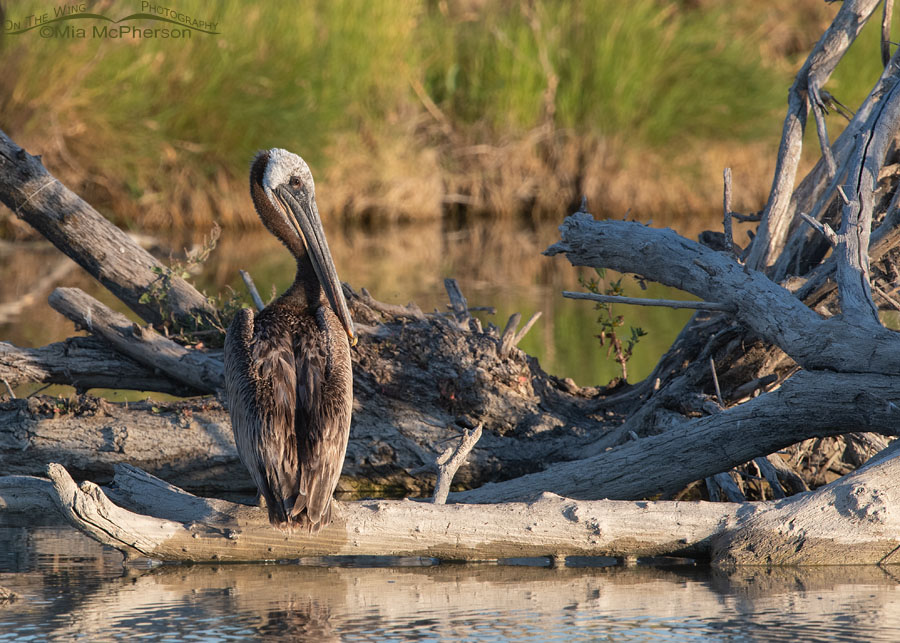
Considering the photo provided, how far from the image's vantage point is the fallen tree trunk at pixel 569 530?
179 inches

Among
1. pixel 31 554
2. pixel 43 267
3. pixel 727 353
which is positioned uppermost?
pixel 43 267

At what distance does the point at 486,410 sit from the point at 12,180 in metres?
2.83

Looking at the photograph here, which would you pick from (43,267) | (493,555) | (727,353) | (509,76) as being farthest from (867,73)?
(493,555)

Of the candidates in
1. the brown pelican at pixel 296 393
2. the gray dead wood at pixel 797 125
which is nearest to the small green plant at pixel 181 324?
the brown pelican at pixel 296 393

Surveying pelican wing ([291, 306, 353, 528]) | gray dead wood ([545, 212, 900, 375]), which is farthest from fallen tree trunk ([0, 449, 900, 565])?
gray dead wood ([545, 212, 900, 375])

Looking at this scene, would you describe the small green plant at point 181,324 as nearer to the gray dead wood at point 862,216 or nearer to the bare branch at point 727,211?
the bare branch at point 727,211

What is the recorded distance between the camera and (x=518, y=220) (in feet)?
63.8

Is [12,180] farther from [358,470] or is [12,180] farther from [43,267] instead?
[43,267]

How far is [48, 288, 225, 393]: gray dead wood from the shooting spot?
246 inches

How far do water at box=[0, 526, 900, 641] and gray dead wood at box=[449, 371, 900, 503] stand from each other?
52 cm

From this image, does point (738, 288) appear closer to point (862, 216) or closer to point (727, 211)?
point (727, 211)

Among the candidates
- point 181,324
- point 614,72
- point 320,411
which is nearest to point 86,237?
point 181,324

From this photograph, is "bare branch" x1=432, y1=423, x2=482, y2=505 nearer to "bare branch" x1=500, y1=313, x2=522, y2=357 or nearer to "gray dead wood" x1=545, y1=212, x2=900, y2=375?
"gray dead wood" x1=545, y1=212, x2=900, y2=375

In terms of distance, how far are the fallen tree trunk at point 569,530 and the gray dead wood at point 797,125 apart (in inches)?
67.6
